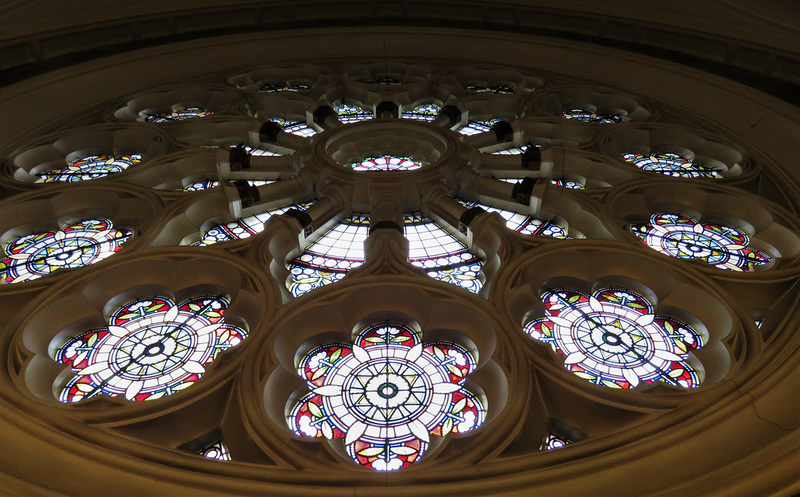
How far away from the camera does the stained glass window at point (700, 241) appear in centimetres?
734

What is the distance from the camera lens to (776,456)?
3.96m

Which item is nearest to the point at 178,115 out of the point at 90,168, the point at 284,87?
the point at 284,87

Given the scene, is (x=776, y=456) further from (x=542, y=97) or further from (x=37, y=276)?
(x=542, y=97)

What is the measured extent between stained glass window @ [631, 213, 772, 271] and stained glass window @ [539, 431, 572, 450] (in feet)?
9.29

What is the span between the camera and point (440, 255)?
24.5ft

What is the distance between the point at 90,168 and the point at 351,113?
3.98 m

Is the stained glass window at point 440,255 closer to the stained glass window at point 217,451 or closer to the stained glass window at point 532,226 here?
the stained glass window at point 532,226

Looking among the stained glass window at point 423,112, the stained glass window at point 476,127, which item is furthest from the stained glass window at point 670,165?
the stained glass window at point 423,112

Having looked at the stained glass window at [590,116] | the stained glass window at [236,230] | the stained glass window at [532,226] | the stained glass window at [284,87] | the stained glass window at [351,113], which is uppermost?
the stained glass window at [236,230]

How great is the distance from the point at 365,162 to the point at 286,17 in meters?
4.98

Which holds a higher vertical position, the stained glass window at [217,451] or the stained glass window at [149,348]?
the stained glass window at [149,348]

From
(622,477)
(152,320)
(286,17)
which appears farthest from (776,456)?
(286,17)

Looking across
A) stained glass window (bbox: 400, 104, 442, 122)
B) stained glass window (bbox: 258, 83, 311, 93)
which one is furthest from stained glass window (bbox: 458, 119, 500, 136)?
stained glass window (bbox: 258, 83, 311, 93)

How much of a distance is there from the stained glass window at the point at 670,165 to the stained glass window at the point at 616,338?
3.03m
